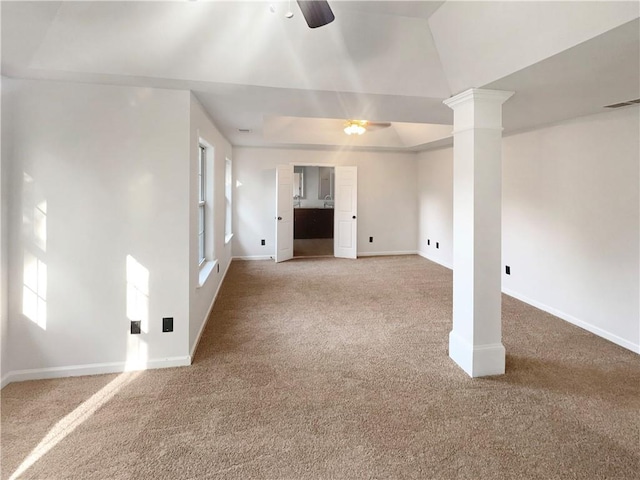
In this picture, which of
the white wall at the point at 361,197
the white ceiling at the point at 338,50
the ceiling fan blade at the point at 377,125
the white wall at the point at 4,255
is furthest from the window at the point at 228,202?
the white wall at the point at 4,255

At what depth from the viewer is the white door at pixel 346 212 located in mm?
6824

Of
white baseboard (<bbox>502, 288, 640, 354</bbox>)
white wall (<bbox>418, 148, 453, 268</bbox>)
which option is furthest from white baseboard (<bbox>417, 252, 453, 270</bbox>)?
white baseboard (<bbox>502, 288, 640, 354</bbox>)

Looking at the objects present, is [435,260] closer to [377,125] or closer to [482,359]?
[377,125]

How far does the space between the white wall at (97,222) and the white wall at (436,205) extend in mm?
4858

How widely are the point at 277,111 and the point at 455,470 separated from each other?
2915 mm

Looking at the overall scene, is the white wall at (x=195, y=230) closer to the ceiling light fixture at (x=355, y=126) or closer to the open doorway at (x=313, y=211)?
the ceiling light fixture at (x=355, y=126)

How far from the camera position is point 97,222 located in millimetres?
2449

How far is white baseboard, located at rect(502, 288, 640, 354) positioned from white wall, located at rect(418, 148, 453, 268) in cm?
185

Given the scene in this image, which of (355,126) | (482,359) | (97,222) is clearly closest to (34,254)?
(97,222)

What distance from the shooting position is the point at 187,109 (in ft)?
8.28

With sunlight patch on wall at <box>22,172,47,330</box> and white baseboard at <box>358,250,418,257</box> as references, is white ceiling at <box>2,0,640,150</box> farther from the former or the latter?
white baseboard at <box>358,250,418,257</box>

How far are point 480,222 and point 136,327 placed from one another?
268 cm

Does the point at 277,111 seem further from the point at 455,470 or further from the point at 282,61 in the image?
the point at 455,470

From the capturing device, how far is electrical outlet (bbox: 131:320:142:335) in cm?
256
